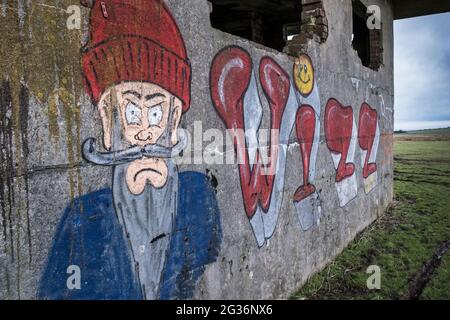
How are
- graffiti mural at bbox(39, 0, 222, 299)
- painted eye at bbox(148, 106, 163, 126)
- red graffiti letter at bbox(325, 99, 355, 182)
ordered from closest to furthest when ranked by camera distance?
1. graffiti mural at bbox(39, 0, 222, 299)
2. painted eye at bbox(148, 106, 163, 126)
3. red graffiti letter at bbox(325, 99, 355, 182)

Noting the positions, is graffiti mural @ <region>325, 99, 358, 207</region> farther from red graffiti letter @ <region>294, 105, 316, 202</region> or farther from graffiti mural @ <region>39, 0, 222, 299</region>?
graffiti mural @ <region>39, 0, 222, 299</region>

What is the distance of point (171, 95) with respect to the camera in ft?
9.16

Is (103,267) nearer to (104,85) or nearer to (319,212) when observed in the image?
(104,85)

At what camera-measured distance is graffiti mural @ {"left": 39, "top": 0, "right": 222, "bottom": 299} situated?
2.29 metres

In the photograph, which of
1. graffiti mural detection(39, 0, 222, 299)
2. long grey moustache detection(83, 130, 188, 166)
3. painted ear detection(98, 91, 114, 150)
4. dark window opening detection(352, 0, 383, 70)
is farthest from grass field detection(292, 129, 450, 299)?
dark window opening detection(352, 0, 383, 70)

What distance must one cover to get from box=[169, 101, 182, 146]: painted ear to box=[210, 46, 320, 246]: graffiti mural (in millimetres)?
430

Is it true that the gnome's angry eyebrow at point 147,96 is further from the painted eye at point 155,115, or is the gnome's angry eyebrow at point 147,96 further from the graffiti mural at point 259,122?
the graffiti mural at point 259,122

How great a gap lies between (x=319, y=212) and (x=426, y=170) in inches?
533

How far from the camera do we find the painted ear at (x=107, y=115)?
2363mm

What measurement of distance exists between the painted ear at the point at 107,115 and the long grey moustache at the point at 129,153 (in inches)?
2.6

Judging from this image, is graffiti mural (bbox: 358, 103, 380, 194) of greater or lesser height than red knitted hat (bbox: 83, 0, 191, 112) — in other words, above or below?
below

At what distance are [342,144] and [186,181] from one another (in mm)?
3753

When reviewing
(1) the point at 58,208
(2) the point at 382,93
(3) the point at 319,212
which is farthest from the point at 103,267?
(2) the point at 382,93
